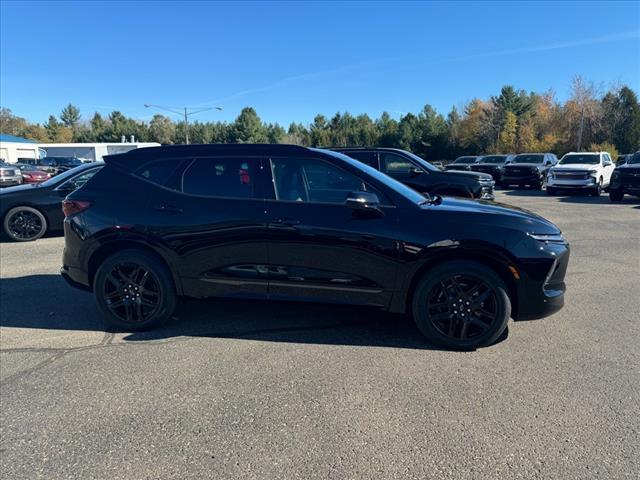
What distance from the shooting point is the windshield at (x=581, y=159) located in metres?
20.0

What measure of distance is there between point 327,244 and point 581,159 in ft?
67.7

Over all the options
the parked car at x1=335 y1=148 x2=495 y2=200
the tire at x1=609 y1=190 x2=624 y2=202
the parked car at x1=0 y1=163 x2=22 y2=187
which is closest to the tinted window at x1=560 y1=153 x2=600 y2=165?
the tire at x1=609 y1=190 x2=624 y2=202

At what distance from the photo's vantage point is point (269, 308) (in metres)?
4.93

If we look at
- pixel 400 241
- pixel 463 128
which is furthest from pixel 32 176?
pixel 463 128

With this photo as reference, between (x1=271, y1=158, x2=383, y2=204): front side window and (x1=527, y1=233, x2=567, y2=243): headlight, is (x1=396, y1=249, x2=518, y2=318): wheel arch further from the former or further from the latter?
(x1=271, y1=158, x2=383, y2=204): front side window

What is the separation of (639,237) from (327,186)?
8322 mm

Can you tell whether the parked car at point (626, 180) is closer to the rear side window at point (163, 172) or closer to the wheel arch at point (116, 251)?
the rear side window at point (163, 172)

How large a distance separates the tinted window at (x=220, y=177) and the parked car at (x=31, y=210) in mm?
5627

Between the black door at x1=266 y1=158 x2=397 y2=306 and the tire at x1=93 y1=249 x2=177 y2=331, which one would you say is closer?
the black door at x1=266 y1=158 x2=397 y2=306

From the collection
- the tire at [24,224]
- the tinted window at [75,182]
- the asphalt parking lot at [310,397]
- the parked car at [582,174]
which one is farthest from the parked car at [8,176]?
the parked car at [582,174]

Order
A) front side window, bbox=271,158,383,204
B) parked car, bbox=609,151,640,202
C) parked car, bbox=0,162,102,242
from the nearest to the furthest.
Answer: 1. front side window, bbox=271,158,383,204
2. parked car, bbox=0,162,102,242
3. parked car, bbox=609,151,640,202

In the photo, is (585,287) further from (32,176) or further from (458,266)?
(32,176)

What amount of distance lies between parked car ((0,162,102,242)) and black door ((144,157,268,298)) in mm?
5632

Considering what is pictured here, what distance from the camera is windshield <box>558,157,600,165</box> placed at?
2003 centimetres
